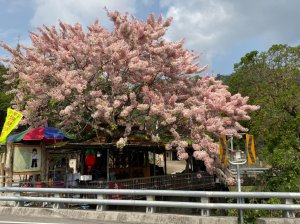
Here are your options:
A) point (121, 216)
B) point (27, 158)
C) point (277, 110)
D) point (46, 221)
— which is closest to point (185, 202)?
point (121, 216)

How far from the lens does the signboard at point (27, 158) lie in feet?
40.9

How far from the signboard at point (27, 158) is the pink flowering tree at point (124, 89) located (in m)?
2.02

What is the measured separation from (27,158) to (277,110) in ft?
Result: 44.5

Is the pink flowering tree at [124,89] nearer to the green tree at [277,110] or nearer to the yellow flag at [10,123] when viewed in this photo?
the yellow flag at [10,123]

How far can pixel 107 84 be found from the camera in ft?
50.6

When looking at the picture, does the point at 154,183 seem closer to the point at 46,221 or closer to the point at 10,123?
the point at 10,123

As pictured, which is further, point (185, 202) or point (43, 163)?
point (43, 163)

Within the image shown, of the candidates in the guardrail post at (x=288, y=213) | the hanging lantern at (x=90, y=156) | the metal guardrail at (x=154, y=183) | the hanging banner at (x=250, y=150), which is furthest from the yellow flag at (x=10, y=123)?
the guardrail post at (x=288, y=213)

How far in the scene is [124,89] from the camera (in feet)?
49.4

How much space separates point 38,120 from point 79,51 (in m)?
3.88

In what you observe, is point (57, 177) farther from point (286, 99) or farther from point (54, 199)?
point (286, 99)

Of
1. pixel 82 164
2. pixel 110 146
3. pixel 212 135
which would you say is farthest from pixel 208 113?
pixel 82 164

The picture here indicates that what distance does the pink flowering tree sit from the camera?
14.3m

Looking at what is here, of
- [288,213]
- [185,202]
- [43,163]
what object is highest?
[43,163]
